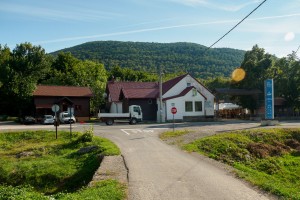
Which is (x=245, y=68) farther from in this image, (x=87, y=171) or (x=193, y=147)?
(x=87, y=171)

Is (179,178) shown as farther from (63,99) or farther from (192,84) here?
(63,99)

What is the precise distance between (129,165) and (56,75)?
5618 cm

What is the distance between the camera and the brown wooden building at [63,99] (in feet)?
167

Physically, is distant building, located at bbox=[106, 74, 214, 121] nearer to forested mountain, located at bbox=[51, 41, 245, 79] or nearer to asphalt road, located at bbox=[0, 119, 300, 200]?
asphalt road, located at bbox=[0, 119, 300, 200]

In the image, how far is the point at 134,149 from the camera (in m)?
20.4

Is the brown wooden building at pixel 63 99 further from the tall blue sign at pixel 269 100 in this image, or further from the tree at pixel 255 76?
the tall blue sign at pixel 269 100

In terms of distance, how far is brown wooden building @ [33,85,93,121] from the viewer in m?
51.0

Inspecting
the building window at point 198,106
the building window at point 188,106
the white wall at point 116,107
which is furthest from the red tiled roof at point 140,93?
the building window at point 198,106

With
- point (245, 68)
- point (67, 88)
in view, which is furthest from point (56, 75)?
point (245, 68)

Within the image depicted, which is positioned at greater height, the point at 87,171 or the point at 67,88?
the point at 67,88

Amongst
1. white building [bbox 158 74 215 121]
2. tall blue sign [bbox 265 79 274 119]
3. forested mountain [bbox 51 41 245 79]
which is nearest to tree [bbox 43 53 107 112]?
white building [bbox 158 74 215 121]

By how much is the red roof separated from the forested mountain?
35884 mm

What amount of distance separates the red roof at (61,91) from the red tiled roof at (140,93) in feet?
24.2

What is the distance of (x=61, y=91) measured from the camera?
175ft
